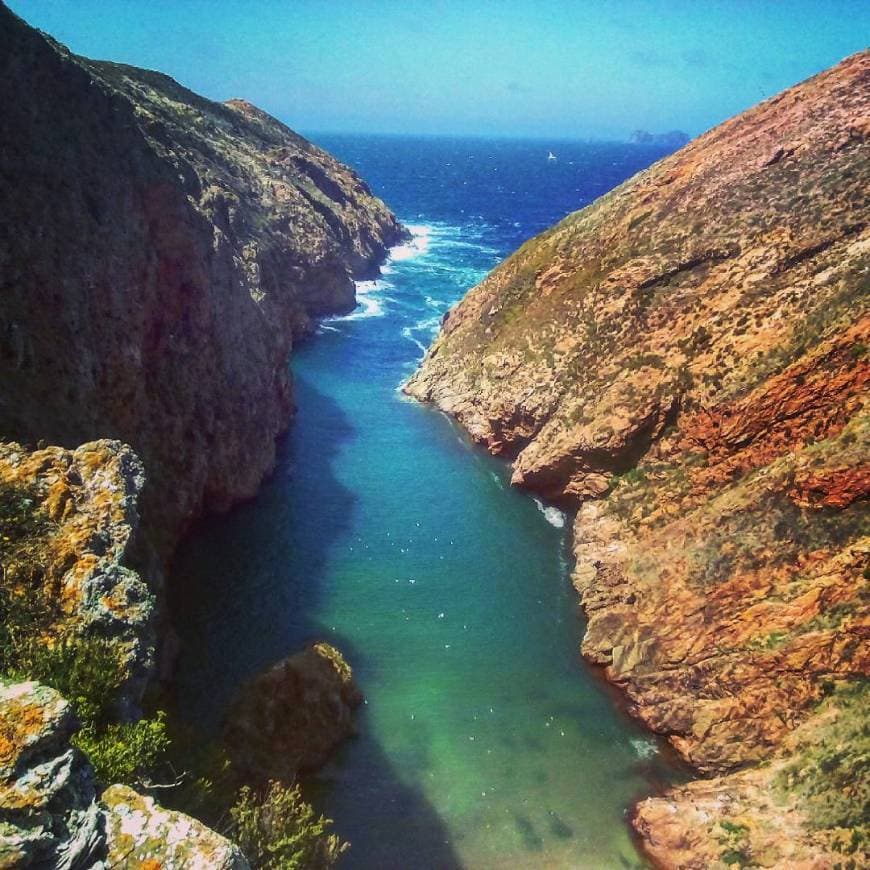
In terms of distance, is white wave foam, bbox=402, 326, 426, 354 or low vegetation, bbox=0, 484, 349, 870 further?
white wave foam, bbox=402, 326, 426, 354

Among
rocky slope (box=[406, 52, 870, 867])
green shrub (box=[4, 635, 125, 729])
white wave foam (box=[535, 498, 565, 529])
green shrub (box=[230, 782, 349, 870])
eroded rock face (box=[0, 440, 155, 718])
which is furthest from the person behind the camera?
white wave foam (box=[535, 498, 565, 529])

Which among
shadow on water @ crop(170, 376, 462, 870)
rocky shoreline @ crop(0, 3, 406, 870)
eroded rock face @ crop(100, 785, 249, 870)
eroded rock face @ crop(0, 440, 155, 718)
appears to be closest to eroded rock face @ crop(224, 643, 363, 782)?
rocky shoreline @ crop(0, 3, 406, 870)

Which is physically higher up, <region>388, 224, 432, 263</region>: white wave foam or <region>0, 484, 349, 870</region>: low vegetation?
<region>388, 224, 432, 263</region>: white wave foam

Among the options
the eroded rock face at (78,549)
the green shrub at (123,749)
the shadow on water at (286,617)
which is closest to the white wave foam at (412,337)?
the shadow on water at (286,617)

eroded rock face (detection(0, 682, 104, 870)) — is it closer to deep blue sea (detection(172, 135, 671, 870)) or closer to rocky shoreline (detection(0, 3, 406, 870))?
rocky shoreline (detection(0, 3, 406, 870))

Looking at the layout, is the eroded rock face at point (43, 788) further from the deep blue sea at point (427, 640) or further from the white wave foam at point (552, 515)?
the white wave foam at point (552, 515)

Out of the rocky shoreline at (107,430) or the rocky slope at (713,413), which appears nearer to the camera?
the rocky shoreline at (107,430)

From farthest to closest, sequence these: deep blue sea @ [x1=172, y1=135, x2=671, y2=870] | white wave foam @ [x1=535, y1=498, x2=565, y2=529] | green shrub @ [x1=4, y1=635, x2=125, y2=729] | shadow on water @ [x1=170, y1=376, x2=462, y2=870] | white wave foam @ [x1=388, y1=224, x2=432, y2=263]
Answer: white wave foam @ [x1=388, y1=224, x2=432, y2=263] < white wave foam @ [x1=535, y1=498, x2=565, y2=529] < deep blue sea @ [x1=172, y1=135, x2=671, y2=870] < shadow on water @ [x1=170, y1=376, x2=462, y2=870] < green shrub @ [x1=4, y1=635, x2=125, y2=729]

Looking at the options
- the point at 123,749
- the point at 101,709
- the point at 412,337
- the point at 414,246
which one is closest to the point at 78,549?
the point at 101,709
